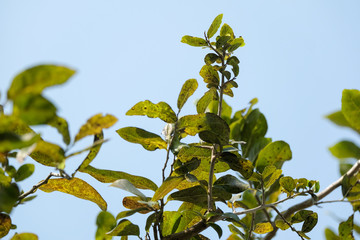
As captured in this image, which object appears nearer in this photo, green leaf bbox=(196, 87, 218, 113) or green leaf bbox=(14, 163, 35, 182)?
green leaf bbox=(14, 163, 35, 182)

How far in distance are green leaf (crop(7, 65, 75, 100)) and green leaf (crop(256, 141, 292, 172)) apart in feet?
1.83

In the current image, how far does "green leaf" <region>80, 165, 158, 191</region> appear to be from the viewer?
643mm

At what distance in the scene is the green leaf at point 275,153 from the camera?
79 centimetres

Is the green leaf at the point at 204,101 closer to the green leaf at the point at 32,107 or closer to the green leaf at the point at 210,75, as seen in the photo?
the green leaf at the point at 210,75

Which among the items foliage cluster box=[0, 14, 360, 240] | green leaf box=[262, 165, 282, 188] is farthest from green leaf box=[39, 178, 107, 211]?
green leaf box=[262, 165, 282, 188]

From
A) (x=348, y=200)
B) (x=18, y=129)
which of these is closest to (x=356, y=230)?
(x=348, y=200)

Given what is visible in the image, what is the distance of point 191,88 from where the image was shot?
0.72 metres

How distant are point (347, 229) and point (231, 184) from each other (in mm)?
213

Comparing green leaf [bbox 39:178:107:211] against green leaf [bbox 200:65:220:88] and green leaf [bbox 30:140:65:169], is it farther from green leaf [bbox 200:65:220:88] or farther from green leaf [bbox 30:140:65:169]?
green leaf [bbox 200:65:220:88]

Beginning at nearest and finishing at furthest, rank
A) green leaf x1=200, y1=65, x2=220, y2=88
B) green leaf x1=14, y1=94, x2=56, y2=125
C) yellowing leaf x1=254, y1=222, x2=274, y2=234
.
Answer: green leaf x1=14, y1=94, x2=56, y2=125 → green leaf x1=200, y1=65, x2=220, y2=88 → yellowing leaf x1=254, y1=222, x2=274, y2=234

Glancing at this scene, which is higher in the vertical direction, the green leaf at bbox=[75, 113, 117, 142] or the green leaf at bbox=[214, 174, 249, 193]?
the green leaf at bbox=[75, 113, 117, 142]

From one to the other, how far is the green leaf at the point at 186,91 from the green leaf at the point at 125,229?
0.77ft

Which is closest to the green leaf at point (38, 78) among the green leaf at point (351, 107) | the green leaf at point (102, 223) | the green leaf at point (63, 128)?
the green leaf at point (63, 128)

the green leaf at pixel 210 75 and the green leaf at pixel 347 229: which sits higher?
the green leaf at pixel 210 75
